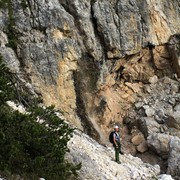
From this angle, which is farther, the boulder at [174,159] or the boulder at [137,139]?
the boulder at [137,139]

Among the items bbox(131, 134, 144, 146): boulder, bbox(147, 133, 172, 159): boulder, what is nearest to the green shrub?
bbox(147, 133, 172, 159): boulder

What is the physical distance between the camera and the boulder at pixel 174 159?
72.4 feet

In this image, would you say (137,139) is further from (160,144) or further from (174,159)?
(174,159)

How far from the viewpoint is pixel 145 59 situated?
3453cm

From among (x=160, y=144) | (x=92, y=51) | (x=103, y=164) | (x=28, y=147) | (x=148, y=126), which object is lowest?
(x=160, y=144)

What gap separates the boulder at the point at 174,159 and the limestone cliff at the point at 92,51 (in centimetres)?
688

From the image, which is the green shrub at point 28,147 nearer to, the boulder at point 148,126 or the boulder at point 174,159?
the boulder at point 174,159

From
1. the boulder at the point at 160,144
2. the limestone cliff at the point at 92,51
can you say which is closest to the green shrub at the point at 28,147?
the limestone cliff at the point at 92,51

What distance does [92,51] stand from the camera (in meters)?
29.8

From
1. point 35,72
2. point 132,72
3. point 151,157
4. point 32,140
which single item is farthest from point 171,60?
point 32,140

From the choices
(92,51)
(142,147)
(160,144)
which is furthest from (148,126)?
(92,51)

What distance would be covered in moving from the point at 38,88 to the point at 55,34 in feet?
13.3

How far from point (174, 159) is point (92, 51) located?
430 inches

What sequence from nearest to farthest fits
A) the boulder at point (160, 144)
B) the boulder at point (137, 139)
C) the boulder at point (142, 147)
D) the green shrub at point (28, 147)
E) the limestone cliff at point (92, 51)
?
the green shrub at point (28, 147), the boulder at point (160, 144), the limestone cliff at point (92, 51), the boulder at point (142, 147), the boulder at point (137, 139)
